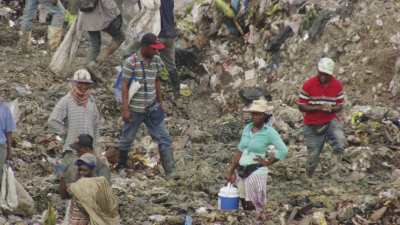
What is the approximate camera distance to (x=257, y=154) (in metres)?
7.10

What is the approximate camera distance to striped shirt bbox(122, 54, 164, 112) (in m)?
8.44

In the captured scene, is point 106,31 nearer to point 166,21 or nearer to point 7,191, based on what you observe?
point 166,21

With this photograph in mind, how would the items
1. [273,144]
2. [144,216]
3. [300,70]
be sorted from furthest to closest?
[300,70] → [144,216] → [273,144]

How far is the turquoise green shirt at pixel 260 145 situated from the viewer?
275 inches

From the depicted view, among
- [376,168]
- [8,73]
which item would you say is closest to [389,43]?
[376,168]

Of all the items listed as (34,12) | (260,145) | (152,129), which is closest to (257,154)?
(260,145)

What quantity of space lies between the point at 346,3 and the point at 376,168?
3.49 m

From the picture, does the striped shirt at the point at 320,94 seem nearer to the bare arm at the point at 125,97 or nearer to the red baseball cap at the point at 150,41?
the red baseball cap at the point at 150,41

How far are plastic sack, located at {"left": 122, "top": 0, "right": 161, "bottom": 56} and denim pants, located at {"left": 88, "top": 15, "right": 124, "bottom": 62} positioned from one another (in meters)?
0.16

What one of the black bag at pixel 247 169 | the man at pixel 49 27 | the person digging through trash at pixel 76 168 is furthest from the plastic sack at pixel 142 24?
the person digging through trash at pixel 76 168

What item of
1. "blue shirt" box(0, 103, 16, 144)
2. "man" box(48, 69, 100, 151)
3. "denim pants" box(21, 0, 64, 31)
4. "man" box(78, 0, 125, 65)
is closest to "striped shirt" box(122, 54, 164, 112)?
"man" box(48, 69, 100, 151)

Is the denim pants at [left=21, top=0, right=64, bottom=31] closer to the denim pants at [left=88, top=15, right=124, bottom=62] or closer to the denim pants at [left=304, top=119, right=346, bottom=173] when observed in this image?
the denim pants at [left=88, top=15, right=124, bottom=62]

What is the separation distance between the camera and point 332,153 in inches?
383

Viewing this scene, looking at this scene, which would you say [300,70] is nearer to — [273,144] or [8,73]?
[8,73]
